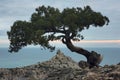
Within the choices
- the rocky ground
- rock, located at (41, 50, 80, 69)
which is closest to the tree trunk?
the rocky ground

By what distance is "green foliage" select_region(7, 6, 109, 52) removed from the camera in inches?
1773

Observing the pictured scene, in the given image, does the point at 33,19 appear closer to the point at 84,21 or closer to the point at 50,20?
the point at 50,20

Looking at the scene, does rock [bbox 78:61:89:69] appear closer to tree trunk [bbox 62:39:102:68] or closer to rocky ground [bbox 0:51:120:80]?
rocky ground [bbox 0:51:120:80]

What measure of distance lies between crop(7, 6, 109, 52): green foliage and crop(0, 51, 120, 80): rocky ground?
259 centimetres

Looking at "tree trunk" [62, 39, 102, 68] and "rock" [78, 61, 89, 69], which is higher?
"tree trunk" [62, 39, 102, 68]

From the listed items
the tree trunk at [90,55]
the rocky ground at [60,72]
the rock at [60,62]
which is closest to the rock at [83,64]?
the rocky ground at [60,72]

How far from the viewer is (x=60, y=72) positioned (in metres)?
42.1

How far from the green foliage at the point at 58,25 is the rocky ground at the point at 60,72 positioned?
8.49ft

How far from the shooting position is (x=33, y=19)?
155 ft

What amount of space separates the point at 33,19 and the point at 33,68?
528 cm

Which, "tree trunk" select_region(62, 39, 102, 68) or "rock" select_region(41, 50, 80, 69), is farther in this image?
"rock" select_region(41, 50, 80, 69)

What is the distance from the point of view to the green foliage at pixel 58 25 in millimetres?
45031

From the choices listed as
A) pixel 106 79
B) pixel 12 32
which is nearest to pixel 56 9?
pixel 12 32

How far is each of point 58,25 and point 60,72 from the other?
18.2ft
